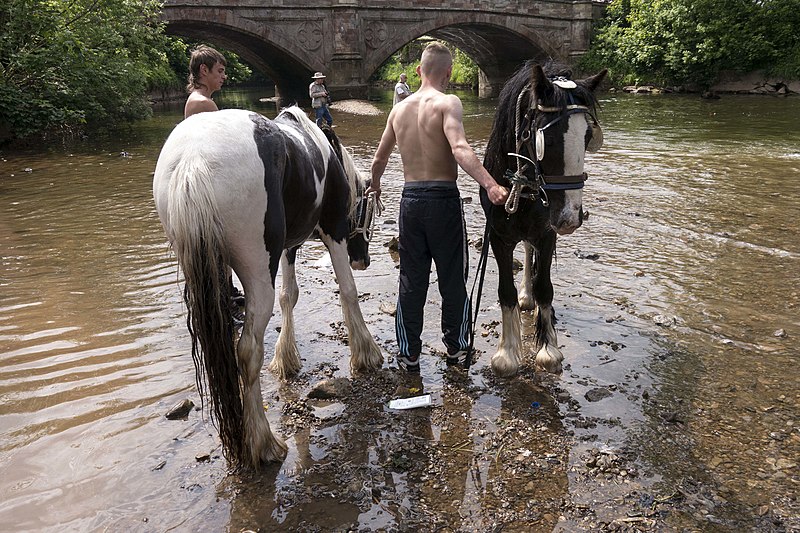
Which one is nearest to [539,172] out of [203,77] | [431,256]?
[431,256]

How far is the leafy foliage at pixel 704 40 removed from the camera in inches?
1087

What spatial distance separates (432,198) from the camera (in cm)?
397

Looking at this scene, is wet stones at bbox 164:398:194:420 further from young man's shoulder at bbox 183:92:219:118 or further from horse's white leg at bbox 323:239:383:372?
young man's shoulder at bbox 183:92:219:118

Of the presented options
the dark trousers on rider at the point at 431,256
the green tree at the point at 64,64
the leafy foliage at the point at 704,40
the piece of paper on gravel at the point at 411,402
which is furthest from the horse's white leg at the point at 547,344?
the leafy foliage at the point at 704,40

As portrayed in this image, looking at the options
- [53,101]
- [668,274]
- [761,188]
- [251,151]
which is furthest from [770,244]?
[53,101]

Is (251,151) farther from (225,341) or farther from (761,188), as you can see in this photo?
(761,188)

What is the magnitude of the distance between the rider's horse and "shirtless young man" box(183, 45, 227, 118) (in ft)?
4.24

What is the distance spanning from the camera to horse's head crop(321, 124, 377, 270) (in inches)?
180

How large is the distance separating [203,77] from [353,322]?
7.34 feet

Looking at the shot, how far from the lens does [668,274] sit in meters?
5.98

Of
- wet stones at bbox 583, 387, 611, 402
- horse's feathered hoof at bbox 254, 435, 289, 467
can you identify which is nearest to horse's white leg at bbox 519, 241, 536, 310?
wet stones at bbox 583, 387, 611, 402

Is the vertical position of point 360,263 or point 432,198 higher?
point 432,198

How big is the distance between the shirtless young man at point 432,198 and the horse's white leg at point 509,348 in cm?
26

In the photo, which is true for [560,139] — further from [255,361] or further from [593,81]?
[255,361]
